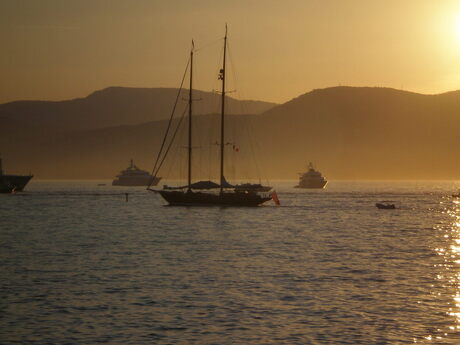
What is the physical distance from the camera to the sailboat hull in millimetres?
108500

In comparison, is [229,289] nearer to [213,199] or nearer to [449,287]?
[449,287]

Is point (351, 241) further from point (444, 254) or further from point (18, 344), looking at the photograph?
point (18, 344)

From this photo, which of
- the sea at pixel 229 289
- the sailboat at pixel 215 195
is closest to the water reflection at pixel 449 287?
the sea at pixel 229 289

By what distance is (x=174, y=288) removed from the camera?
1480 inches

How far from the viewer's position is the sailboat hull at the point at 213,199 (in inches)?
4272

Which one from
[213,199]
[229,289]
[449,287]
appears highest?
[213,199]

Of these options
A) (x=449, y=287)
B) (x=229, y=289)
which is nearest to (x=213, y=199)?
(x=229, y=289)

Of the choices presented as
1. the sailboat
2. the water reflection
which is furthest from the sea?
the sailboat

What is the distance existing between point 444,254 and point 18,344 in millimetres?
37538

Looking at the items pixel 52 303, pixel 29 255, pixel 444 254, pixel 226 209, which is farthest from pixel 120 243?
pixel 226 209

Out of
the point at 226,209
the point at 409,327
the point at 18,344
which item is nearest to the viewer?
the point at 18,344

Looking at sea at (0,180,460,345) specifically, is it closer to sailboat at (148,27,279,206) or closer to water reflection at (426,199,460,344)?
water reflection at (426,199,460,344)

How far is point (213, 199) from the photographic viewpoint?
356ft

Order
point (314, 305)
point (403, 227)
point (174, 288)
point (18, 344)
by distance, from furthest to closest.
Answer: point (403, 227) → point (174, 288) → point (314, 305) → point (18, 344)
